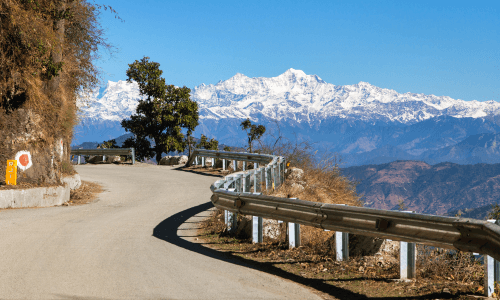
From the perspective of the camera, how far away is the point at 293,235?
7.39m

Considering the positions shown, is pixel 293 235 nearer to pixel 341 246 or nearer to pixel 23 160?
pixel 341 246

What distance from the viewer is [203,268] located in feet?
20.4

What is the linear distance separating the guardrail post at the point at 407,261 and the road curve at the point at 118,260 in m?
1.25

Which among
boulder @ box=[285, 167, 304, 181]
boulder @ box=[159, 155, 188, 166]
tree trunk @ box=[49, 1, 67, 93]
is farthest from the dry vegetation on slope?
boulder @ box=[159, 155, 188, 166]

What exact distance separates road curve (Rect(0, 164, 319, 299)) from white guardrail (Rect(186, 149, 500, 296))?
1051 mm

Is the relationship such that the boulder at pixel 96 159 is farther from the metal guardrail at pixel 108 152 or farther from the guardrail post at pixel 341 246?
the guardrail post at pixel 341 246

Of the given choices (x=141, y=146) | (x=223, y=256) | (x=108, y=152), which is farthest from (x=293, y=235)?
(x=141, y=146)

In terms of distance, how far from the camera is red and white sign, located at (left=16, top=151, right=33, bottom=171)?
1202cm

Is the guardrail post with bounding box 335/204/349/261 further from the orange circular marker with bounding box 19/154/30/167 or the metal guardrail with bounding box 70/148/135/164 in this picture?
the metal guardrail with bounding box 70/148/135/164

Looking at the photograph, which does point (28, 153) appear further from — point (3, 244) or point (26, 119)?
point (3, 244)

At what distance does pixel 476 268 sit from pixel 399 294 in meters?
1.32

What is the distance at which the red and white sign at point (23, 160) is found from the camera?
12.0m

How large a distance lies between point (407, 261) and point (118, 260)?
415 centimetres

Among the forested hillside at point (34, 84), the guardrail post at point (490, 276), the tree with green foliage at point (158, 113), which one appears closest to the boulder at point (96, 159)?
the tree with green foliage at point (158, 113)
